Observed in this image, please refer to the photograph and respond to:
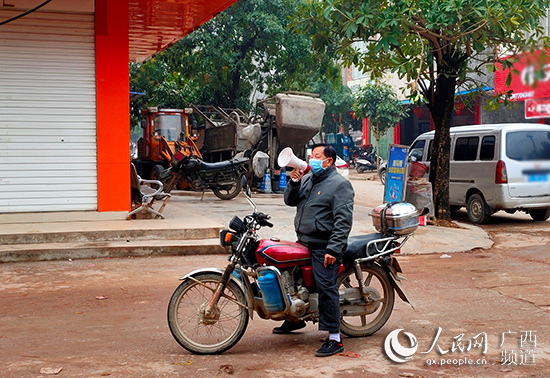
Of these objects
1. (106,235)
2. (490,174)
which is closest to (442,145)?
(490,174)

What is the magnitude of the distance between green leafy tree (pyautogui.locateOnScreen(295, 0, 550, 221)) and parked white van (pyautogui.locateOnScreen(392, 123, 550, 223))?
2.94 ft

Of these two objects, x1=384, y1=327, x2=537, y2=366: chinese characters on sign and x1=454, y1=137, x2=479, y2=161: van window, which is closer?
x1=384, y1=327, x2=537, y2=366: chinese characters on sign

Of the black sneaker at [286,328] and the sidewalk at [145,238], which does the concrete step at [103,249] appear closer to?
the sidewalk at [145,238]

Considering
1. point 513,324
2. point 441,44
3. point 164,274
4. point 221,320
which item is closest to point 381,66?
point 441,44

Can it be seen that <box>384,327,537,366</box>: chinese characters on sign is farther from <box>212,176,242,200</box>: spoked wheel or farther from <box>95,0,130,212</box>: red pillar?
<box>212,176,242,200</box>: spoked wheel

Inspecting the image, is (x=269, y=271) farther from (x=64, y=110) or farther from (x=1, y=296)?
(x=64, y=110)

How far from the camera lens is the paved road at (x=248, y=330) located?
15.1ft

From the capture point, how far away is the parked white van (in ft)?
42.6

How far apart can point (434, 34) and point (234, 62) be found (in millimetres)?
14179

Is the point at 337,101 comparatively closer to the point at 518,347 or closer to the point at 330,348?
the point at 518,347

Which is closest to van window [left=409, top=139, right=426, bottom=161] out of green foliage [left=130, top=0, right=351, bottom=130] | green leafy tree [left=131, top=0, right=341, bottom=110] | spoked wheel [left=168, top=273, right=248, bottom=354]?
green leafy tree [left=131, top=0, right=341, bottom=110]

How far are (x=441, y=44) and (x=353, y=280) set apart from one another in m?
8.67

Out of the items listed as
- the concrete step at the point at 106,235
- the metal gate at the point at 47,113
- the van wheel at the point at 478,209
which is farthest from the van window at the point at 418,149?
the metal gate at the point at 47,113

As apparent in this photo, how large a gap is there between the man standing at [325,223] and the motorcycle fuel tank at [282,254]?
78 mm
